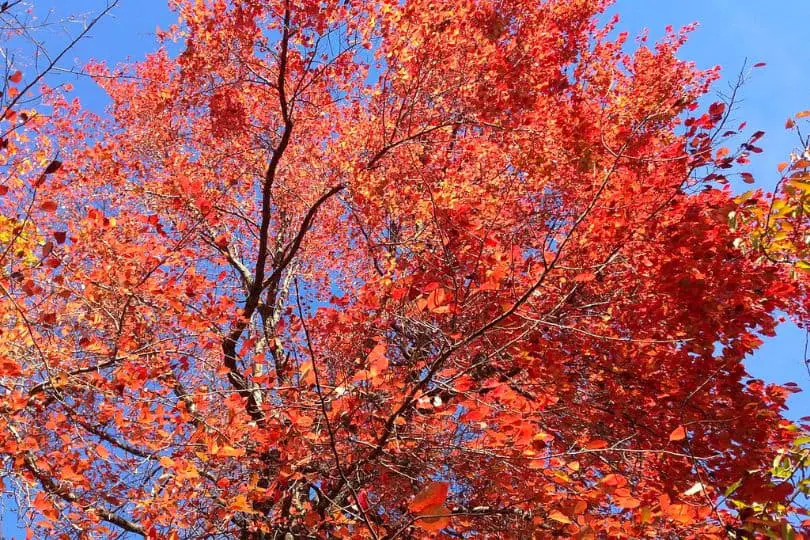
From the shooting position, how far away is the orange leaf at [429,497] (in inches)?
84.4

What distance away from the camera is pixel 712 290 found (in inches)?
289

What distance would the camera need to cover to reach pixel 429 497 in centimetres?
218

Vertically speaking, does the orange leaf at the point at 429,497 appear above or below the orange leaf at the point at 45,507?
below

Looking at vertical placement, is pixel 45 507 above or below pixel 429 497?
above

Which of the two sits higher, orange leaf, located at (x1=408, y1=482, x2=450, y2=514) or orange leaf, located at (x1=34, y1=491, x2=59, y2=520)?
orange leaf, located at (x1=34, y1=491, x2=59, y2=520)

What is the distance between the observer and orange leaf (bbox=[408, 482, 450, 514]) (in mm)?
2143

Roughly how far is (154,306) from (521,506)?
5.46 meters

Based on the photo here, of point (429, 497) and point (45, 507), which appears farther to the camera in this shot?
point (45, 507)

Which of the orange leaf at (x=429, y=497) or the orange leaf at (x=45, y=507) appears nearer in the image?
the orange leaf at (x=429, y=497)

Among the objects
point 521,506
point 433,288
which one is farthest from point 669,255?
point 433,288

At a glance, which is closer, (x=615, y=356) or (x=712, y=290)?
(x=712, y=290)

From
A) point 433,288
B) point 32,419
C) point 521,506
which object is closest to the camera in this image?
point 433,288

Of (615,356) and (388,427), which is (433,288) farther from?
(615,356)

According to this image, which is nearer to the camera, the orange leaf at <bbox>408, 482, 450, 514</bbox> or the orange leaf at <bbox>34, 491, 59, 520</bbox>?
the orange leaf at <bbox>408, 482, 450, 514</bbox>
